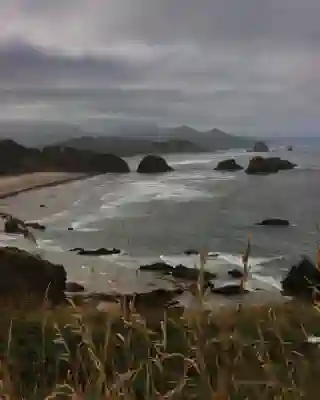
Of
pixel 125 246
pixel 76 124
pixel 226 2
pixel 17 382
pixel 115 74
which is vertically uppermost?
pixel 226 2

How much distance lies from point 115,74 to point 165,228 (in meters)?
0.53

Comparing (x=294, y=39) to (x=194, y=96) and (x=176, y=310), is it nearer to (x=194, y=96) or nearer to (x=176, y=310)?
(x=194, y=96)

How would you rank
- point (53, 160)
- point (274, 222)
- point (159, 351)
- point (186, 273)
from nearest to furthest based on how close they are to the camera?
1. point (159, 351)
2. point (186, 273)
3. point (274, 222)
4. point (53, 160)

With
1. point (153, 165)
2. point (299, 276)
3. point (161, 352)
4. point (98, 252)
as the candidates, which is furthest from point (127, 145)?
point (161, 352)

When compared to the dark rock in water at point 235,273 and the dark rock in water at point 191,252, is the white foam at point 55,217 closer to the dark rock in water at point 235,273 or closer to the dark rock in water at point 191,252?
the dark rock in water at point 191,252

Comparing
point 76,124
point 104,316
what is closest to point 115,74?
point 76,124

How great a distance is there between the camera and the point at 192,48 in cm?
208

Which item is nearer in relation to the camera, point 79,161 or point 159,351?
point 159,351

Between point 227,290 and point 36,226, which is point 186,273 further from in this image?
point 36,226

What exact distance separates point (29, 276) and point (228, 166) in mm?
748

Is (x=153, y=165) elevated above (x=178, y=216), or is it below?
above

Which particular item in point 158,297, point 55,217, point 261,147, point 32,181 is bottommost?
point 158,297

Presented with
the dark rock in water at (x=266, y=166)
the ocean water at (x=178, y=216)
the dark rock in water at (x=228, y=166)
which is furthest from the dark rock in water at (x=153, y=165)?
the dark rock in water at (x=266, y=166)

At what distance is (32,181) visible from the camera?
2.17m
